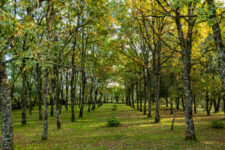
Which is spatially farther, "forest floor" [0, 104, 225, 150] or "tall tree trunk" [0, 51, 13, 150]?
"forest floor" [0, 104, 225, 150]

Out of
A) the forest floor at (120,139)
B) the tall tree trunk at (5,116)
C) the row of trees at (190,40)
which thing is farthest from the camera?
the forest floor at (120,139)

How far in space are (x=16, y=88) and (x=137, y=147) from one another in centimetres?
5213

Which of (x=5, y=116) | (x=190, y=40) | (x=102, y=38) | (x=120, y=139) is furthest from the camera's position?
(x=102, y=38)

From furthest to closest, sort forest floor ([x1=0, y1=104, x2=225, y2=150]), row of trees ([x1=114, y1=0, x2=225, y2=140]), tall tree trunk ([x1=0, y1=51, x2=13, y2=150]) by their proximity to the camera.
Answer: forest floor ([x1=0, y1=104, x2=225, y2=150])
row of trees ([x1=114, y1=0, x2=225, y2=140])
tall tree trunk ([x1=0, y1=51, x2=13, y2=150])

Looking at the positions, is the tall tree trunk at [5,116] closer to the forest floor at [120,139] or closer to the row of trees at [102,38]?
the row of trees at [102,38]

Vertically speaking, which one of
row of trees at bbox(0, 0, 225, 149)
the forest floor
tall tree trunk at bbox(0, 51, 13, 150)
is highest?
row of trees at bbox(0, 0, 225, 149)

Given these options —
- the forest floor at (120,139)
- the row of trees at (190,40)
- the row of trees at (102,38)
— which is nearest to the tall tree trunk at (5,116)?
the row of trees at (102,38)

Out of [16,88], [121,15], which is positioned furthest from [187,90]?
[16,88]

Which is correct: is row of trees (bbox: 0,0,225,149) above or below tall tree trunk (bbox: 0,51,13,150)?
above

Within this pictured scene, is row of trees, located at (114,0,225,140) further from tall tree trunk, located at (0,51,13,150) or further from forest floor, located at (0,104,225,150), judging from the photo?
tall tree trunk, located at (0,51,13,150)

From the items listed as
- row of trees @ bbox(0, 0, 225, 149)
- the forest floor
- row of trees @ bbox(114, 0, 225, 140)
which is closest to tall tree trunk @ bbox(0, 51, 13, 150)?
row of trees @ bbox(0, 0, 225, 149)

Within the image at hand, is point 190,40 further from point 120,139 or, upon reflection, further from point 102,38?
point 102,38

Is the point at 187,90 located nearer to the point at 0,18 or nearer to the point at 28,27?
the point at 28,27

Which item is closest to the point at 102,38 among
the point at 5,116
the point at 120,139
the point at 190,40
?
the point at 190,40
